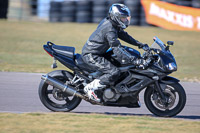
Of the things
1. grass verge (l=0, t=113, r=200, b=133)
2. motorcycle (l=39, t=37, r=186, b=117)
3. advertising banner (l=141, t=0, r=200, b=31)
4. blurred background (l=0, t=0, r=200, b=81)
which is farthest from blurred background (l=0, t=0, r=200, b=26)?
grass verge (l=0, t=113, r=200, b=133)

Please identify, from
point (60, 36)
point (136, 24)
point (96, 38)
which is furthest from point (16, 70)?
point (136, 24)

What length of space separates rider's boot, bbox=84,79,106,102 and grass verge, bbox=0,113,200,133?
13.8 inches

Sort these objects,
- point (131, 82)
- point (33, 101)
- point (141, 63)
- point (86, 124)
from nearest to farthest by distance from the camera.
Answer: point (86, 124), point (141, 63), point (131, 82), point (33, 101)

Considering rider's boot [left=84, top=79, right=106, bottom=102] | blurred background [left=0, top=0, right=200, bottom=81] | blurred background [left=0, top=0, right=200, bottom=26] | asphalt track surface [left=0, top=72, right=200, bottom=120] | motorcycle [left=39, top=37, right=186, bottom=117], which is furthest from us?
blurred background [left=0, top=0, right=200, bottom=26]

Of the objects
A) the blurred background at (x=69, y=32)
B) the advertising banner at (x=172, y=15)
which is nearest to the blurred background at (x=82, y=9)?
the blurred background at (x=69, y=32)

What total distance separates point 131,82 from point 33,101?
2134 millimetres

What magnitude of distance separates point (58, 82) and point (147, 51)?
1528 millimetres

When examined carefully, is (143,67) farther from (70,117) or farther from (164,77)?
(70,117)

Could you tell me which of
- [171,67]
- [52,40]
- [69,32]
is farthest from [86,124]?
[69,32]

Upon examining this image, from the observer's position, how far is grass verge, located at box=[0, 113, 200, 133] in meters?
4.97

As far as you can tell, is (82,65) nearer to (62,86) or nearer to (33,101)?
(62,86)

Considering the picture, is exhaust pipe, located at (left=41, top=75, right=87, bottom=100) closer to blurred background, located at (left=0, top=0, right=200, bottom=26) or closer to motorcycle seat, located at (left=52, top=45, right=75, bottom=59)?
motorcycle seat, located at (left=52, top=45, right=75, bottom=59)

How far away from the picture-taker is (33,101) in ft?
23.3

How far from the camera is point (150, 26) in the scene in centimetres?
1988
